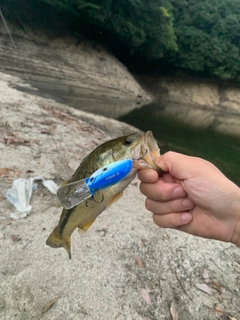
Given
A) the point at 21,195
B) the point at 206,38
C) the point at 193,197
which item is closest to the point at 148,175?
the point at 193,197

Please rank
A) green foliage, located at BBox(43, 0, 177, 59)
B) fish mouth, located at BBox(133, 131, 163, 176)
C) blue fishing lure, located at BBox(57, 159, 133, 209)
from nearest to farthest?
blue fishing lure, located at BBox(57, 159, 133, 209), fish mouth, located at BBox(133, 131, 163, 176), green foliage, located at BBox(43, 0, 177, 59)

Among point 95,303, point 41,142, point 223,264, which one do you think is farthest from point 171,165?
point 41,142

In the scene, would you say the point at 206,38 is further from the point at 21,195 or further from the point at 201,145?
the point at 21,195

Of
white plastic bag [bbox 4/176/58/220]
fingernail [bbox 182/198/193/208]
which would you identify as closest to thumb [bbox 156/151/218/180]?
fingernail [bbox 182/198/193/208]

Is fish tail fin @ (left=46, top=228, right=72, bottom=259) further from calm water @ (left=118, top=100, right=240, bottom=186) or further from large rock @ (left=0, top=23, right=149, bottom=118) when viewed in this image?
large rock @ (left=0, top=23, right=149, bottom=118)

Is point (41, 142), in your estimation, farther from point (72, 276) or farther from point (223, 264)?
point (223, 264)

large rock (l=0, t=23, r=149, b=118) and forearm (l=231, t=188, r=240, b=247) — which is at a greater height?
forearm (l=231, t=188, r=240, b=247)

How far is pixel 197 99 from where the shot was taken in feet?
158

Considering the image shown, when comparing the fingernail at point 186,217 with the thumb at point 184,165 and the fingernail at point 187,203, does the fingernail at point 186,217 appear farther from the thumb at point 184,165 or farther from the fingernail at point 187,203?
the thumb at point 184,165

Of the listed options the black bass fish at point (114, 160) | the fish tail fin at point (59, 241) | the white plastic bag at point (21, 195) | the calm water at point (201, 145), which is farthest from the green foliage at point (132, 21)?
the black bass fish at point (114, 160)

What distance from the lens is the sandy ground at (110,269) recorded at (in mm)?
3275

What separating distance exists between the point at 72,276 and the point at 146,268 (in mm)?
1188

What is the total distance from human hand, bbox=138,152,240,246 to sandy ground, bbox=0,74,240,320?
1486 mm

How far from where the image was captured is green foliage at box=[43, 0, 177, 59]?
28969mm
